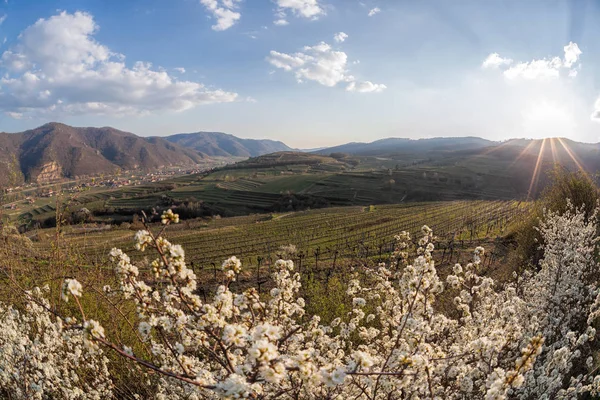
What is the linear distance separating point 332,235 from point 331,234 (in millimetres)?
822

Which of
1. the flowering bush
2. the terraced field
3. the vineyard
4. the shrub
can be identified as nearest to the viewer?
the flowering bush

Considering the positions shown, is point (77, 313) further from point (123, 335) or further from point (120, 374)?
point (120, 374)

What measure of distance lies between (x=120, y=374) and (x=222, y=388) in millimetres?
6486

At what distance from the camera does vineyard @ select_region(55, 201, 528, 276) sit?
41938mm

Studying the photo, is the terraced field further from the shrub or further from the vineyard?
the shrub

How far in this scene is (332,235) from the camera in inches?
2154

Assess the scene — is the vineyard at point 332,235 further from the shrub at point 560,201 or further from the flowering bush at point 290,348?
the flowering bush at point 290,348

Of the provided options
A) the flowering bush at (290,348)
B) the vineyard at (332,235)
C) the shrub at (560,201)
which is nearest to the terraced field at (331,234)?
the vineyard at (332,235)

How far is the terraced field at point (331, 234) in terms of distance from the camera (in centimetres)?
4381

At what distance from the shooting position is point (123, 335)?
843 cm

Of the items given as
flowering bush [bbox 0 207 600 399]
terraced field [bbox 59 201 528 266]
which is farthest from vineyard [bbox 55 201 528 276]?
flowering bush [bbox 0 207 600 399]

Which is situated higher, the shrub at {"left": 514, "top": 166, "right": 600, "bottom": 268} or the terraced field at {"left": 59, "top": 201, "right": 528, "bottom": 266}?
the shrub at {"left": 514, "top": 166, "right": 600, "bottom": 268}

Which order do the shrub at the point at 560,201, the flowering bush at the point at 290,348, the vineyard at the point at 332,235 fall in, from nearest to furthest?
the flowering bush at the point at 290,348 → the shrub at the point at 560,201 → the vineyard at the point at 332,235

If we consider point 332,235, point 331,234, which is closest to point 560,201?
point 332,235
